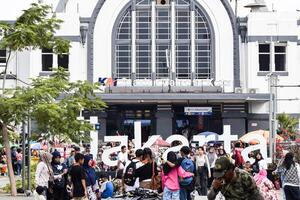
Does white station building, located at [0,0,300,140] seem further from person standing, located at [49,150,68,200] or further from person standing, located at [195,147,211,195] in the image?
person standing, located at [49,150,68,200]

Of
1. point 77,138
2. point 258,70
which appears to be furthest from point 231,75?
point 77,138

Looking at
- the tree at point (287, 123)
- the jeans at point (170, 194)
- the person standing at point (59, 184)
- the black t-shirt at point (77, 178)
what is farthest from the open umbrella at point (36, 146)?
the black t-shirt at point (77, 178)

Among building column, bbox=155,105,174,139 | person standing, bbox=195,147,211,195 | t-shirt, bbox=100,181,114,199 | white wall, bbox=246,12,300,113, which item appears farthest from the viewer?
white wall, bbox=246,12,300,113

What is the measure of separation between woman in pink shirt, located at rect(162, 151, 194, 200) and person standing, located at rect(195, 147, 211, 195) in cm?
933

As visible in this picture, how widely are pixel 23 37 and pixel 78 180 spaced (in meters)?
9.40

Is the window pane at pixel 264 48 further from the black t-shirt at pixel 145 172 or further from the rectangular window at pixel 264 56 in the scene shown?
the black t-shirt at pixel 145 172

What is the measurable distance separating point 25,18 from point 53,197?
27.1 feet

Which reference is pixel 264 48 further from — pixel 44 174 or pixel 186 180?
pixel 186 180

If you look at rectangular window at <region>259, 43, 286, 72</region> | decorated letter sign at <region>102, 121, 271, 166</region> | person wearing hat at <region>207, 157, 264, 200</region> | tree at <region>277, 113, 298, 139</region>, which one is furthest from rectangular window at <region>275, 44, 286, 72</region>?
person wearing hat at <region>207, 157, 264, 200</region>

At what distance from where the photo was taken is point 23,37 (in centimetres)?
2630

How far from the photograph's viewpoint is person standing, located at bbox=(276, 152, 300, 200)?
60.8 ft

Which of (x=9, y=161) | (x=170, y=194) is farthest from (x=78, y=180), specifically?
(x=9, y=161)

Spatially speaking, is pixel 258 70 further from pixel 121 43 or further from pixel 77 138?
pixel 77 138

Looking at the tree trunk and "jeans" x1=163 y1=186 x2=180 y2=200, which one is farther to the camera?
the tree trunk
